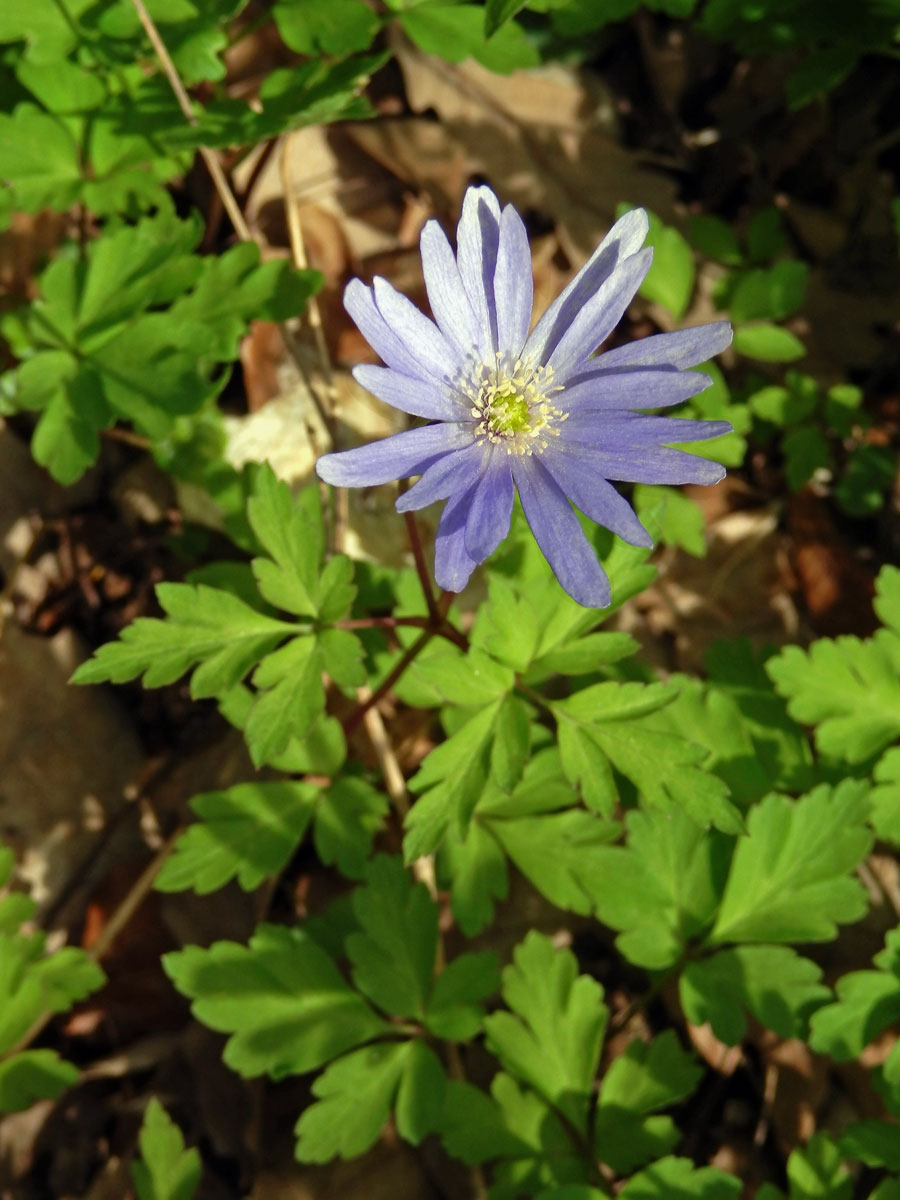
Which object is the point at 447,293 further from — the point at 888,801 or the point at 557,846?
the point at 888,801

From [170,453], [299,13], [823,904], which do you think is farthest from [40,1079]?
[299,13]

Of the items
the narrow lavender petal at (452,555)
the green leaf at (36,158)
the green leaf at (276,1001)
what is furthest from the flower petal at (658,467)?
the green leaf at (36,158)

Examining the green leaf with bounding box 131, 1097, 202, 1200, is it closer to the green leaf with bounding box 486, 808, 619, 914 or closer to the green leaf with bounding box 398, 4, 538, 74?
the green leaf with bounding box 486, 808, 619, 914

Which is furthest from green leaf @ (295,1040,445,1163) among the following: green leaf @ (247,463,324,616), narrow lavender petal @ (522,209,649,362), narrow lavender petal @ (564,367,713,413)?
narrow lavender petal @ (522,209,649,362)

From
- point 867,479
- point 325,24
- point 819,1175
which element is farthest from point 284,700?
point 867,479

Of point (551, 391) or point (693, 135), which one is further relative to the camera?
point (693, 135)

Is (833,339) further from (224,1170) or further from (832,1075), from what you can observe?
(224,1170)
